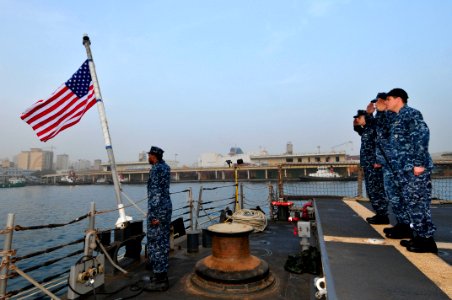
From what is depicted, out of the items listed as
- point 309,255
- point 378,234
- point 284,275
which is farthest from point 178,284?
point 378,234

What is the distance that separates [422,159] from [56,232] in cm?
2376

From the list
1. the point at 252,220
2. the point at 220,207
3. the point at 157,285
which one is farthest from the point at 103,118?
the point at 220,207

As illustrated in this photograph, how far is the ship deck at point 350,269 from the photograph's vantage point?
2.25m

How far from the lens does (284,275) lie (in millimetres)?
4582

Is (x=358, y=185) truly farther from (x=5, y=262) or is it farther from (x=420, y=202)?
(x=5, y=262)

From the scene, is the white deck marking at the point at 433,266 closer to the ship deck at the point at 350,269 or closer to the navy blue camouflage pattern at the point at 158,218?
the ship deck at the point at 350,269

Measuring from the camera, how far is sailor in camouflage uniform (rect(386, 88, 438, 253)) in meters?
3.30

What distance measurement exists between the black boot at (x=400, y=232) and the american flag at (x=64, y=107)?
803cm

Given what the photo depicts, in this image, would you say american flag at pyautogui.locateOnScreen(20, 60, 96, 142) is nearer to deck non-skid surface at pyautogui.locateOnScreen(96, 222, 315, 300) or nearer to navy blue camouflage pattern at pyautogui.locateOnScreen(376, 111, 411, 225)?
deck non-skid surface at pyautogui.locateOnScreen(96, 222, 315, 300)

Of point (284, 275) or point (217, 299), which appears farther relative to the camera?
point (284, 275)

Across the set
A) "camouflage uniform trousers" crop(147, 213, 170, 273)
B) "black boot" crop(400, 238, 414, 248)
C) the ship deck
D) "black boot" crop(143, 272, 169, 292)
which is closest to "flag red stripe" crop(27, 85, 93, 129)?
the ship deck

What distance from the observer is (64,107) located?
7.57 metres

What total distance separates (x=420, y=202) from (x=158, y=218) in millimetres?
3834

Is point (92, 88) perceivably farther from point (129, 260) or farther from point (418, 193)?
point (418, 193)
